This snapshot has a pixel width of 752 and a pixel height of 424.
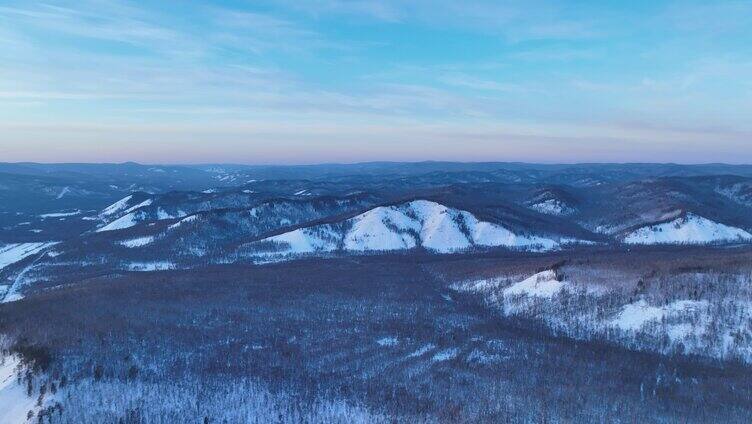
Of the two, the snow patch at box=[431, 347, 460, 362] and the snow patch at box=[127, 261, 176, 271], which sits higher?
the snow patch at box=[431, 347, 460, 362]

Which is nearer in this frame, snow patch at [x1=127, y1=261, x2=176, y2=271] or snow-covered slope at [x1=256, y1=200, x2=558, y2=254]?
snow patch at [x1=127, y1=261, x2=176, y2=271]

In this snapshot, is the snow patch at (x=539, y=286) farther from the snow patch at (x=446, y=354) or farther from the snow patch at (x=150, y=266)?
the snow patch at (x=150, y=266)

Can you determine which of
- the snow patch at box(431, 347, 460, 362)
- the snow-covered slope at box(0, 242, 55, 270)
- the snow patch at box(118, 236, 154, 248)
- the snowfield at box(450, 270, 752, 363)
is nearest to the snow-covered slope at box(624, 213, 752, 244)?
the snowfield at box(450, 270, 752, 363)

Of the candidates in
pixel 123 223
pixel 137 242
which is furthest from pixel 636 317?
pixel 123 223

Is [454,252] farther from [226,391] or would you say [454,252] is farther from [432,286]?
[226,391]

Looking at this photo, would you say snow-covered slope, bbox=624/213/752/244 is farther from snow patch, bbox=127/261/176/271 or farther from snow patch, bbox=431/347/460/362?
snow patch, bbox=127/261/176/271

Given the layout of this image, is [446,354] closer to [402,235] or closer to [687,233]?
[402,235]
